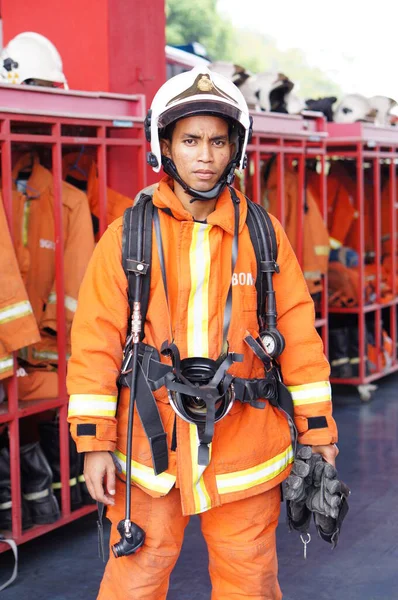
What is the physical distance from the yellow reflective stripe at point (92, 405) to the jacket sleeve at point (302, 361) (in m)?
0.57

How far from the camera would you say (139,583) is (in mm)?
2768

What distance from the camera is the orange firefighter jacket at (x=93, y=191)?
5.02 meters

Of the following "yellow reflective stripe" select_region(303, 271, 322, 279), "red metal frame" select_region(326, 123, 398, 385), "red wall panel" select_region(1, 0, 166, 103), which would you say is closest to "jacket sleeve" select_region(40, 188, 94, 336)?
"red wall panel" select_region(1, 0, 166, 103)

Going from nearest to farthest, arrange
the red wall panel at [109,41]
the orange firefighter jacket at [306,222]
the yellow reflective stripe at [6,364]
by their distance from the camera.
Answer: the yellow reflective stripe at [6,364] < the red wall panel at [109,41] < the orange firefighter jacket at [306,222]

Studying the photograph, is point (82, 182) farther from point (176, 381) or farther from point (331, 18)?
point (331, 18)

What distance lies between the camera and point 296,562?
4.29m

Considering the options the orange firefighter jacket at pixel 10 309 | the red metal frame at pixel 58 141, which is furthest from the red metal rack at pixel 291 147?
the orange firefighter jacket at pixel 10 309

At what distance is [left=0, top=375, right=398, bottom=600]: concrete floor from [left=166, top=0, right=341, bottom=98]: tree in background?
34.5 meters

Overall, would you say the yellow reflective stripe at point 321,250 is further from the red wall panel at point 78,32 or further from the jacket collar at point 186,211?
the jacket collar at point 186,211

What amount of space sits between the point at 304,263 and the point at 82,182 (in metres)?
2.34

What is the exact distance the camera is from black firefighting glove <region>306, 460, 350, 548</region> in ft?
9.23

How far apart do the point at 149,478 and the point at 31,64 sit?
283cm

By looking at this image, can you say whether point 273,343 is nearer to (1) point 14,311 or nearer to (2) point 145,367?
(2) point 145,367

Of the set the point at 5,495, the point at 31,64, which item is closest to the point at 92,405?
the point at 5,495
